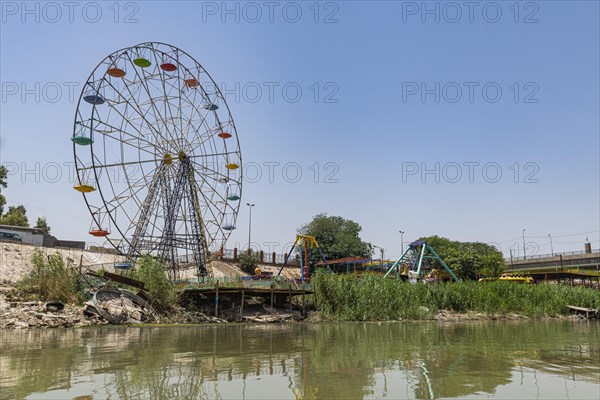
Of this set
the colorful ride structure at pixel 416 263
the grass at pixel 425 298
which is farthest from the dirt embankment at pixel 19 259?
the colorful ride structure at pixel 416 263

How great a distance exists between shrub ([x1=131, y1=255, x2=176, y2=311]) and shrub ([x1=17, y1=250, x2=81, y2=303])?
153 inches

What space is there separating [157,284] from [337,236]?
4686 centimetres

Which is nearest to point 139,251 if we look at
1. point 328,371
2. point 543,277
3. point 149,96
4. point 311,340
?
point 149,96

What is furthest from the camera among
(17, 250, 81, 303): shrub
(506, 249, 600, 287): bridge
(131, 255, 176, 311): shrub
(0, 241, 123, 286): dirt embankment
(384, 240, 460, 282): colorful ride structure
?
(506, 249, 600, 287): bridge

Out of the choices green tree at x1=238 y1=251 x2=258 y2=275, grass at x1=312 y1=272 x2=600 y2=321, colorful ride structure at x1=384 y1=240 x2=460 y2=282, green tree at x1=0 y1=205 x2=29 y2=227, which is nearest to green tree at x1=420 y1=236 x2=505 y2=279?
colorful ride structure at x1=384 y1=240 x2=460 y2=282

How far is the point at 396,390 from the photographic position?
8.72m

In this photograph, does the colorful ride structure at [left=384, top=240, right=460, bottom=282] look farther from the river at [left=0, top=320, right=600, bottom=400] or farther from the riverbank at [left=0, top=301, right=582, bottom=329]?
the river at [left=0, top=320, right=600, bottom=400]

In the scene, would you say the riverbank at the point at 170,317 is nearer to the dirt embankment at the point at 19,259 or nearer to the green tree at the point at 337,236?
the dirt embankment at the point at 19,259

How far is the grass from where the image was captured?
3209 cm

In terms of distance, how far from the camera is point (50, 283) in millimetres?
28016

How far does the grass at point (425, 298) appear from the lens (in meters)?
A: 32.1

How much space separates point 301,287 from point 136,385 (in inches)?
959

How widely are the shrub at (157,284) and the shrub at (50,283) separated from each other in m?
3.88

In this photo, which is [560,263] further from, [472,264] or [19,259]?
[19,259]
